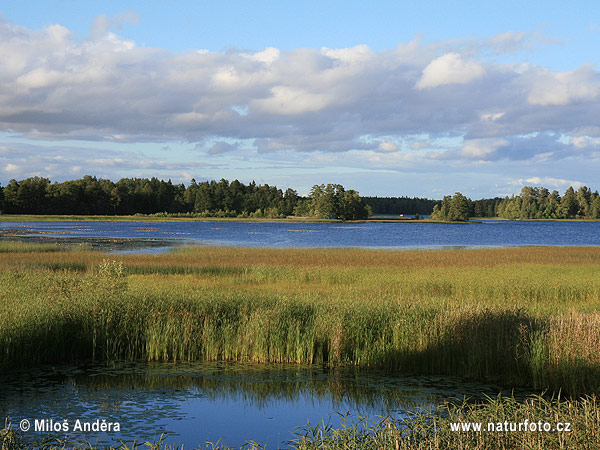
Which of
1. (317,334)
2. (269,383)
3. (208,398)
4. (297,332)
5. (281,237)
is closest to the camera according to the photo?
(208,398)

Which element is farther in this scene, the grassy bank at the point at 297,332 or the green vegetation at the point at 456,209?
the green vegetation at the point at 456,209

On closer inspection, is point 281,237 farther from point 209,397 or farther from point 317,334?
point 209,397

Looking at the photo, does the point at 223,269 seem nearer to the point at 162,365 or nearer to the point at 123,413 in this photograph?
the point at 162,365

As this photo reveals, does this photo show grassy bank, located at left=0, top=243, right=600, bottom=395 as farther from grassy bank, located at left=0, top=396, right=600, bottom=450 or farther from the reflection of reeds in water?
grassy bank, located at left=0, top=396, right=600, bottom=450

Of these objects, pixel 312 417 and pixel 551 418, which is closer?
pixel 551 418

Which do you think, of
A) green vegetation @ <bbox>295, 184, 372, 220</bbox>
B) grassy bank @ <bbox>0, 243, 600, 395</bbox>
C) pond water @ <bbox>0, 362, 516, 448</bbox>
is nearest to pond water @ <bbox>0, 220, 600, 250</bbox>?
grassy bank @ <bbox>0, 243, 600, 395</bbox>

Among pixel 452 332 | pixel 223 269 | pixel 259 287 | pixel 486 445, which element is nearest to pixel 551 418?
pixel 486 445

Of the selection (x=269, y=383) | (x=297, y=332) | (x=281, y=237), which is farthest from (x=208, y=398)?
(x=281, y=237)

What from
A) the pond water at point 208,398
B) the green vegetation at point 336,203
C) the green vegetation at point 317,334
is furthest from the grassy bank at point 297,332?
→ the green vegetation at point 336,203

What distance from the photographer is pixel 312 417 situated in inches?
444

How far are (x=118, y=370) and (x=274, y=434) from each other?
5.29 m

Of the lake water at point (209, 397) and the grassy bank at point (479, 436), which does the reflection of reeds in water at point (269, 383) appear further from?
the grassy bank at point (479, 436)

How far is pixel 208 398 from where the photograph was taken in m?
12.2

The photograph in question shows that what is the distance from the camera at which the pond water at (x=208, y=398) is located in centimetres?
1034
